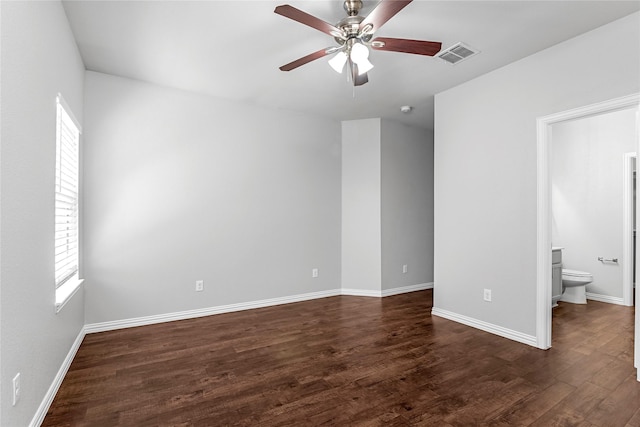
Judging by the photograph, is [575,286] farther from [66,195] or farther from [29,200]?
[66,195]

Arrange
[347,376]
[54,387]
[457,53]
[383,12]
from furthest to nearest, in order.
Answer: [457,53] → [347,376] → [54,387] → [383,12]

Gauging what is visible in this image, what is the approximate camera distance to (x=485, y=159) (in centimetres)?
348

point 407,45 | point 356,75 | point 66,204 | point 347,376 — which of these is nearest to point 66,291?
point 66,204

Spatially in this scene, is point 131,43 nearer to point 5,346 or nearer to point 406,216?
point 5,346

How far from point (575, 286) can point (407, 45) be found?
4.13m

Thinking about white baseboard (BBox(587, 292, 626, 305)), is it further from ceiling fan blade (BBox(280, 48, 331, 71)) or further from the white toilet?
ceiling fan blade (BBox(280, 48, 331, 71))

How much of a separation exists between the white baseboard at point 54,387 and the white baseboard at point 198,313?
34cm

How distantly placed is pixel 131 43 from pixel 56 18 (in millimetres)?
638

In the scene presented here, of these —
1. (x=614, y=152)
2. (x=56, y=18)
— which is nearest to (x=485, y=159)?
(x=614, y=152)

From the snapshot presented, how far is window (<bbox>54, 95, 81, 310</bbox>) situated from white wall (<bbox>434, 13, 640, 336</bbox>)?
375 cm

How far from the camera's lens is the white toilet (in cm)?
432

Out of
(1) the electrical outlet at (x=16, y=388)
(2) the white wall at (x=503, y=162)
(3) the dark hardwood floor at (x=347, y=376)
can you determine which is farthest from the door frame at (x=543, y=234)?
(1) the electrical outlet at (x=16, y=388)

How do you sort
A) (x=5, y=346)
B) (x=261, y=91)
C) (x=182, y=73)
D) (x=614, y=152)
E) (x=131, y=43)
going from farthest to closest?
(x=614, y=152), (x=261, y=91), (x=182, y=73), (x=131, y=43), (x=5, y=346)

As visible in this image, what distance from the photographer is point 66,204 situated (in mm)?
2783
